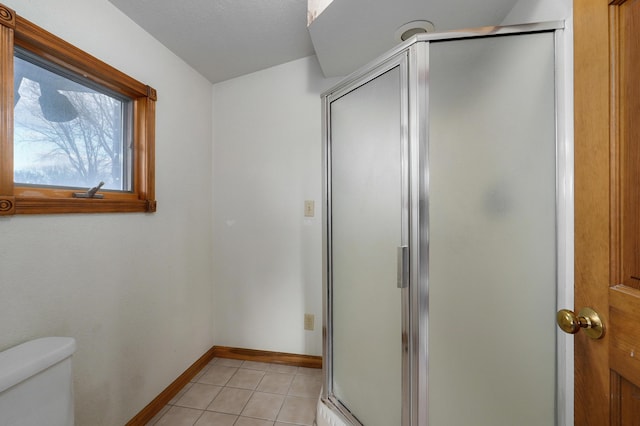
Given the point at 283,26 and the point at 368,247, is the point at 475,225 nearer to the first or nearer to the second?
the point at 368,247

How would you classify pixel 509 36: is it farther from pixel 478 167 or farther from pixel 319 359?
pixel 319 359

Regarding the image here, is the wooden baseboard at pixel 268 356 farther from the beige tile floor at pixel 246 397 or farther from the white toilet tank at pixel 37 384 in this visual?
the white toilet tank at pixel 37 384

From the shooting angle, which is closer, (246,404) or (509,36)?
(509,36)

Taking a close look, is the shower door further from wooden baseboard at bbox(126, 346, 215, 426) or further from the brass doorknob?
wooden baseboard at bbox(126, 346, 215, 426)

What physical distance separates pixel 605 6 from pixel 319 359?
2.13 m

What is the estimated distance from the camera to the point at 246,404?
1583 millimetres

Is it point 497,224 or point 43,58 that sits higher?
point 43,58

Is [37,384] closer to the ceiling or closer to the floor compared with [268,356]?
closer to the ceiling

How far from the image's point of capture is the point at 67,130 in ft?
3.79

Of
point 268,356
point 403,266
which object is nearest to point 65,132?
point 403,266

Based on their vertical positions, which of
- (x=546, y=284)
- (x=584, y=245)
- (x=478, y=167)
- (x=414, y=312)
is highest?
(x=478, y=167)

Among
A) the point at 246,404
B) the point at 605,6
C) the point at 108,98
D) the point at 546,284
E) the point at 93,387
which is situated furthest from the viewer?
the point at 246,404

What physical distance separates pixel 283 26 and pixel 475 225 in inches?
58.1

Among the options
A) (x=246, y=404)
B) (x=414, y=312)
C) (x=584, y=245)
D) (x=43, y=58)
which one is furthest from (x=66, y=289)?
(x=584, y=245)
